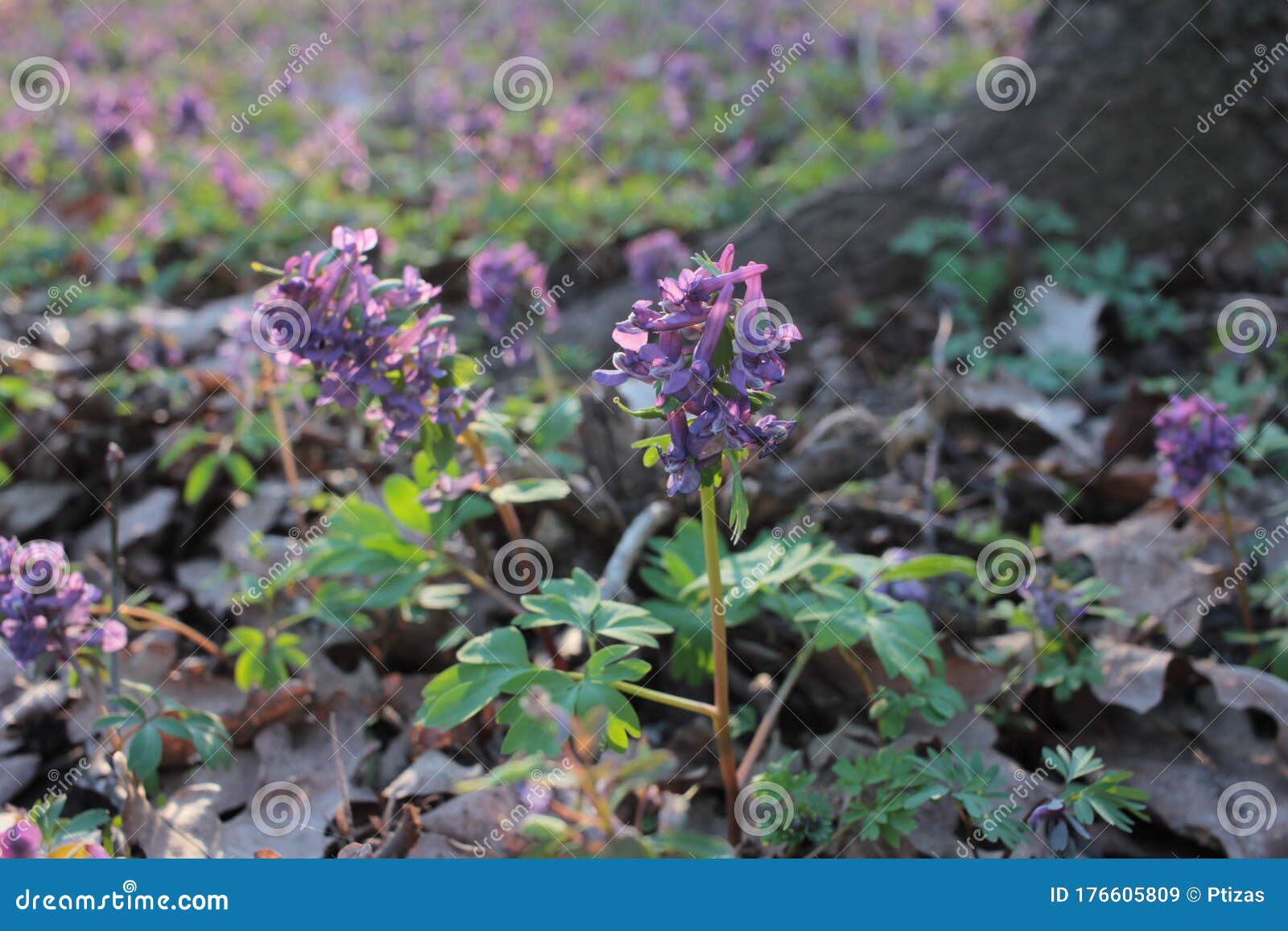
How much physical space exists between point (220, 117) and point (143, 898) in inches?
335

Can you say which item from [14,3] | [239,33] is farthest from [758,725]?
[14,3]

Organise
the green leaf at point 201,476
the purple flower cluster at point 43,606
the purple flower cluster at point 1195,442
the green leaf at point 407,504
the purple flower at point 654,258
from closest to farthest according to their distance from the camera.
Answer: the purple flower cluster at point 43,606 → the green leaf at point 407,504 → the purple flower cluster at point 1195,442 → the green leaf at point 201,476 → the purple flower at point 654,258

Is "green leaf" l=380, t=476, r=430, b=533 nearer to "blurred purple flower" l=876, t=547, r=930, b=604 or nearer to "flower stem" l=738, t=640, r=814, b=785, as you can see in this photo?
"flower stem" l=738, t=640, r=814, b=785

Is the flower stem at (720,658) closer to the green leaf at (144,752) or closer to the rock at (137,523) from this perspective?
the green leaf at (144,752)

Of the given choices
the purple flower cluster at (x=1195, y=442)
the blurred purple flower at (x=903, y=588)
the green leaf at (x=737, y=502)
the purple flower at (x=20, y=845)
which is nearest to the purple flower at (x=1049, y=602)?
the blurred purple flower at (x=903, y=588)

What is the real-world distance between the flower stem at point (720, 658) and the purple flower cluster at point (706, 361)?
0.44ft

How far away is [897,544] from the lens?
12.0 ft

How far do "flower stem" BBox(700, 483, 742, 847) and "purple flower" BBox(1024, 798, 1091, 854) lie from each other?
68 centimetres

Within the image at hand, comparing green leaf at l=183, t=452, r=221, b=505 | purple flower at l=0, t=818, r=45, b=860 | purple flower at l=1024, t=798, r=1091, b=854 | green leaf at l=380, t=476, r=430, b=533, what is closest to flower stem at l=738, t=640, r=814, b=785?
purple flower at l=1024, t=798, r=1091, b=854

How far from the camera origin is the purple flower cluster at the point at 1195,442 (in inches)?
123

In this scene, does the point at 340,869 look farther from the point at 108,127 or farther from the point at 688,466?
the point at 108,127

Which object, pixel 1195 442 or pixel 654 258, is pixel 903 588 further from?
pixel 654 258

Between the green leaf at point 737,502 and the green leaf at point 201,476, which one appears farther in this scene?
the green leaf at point 201,476

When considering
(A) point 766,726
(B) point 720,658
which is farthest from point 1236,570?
(B) point 720,658
